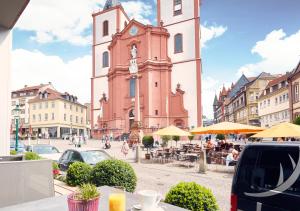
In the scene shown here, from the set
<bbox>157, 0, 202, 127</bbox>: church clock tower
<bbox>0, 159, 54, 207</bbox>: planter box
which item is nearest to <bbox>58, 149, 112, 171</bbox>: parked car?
<bbox>0, 159, 54, 207</bbox>: planter box

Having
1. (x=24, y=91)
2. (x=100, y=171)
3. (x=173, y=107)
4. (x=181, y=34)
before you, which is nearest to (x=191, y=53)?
(x=181, y=34)

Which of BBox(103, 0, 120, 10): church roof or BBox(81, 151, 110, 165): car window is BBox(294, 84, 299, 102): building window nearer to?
BBox(81, 151, 110, 165): car window

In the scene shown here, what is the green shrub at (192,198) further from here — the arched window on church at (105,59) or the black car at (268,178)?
the arched window on church at (105,59)

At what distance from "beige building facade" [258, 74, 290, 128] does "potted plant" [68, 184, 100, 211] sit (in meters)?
50.3

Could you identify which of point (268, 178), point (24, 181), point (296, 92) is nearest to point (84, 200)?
point (24, 181)

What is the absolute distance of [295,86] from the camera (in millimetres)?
41156

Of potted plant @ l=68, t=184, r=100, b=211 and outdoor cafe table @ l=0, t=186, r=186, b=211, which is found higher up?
potted plant @ l=68, t=184, r=100, b=211

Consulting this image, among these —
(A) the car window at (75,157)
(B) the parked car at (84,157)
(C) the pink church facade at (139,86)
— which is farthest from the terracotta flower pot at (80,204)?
(C) the pink church facade at (139,86)

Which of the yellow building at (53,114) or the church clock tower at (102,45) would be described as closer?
the church clock tower at (102,45)

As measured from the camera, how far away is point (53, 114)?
Result: 68.6m

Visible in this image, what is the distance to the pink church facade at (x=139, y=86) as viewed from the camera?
48.3 m

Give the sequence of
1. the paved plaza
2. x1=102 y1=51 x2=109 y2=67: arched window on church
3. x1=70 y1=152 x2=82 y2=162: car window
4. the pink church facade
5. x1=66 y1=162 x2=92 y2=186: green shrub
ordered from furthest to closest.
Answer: x1=102 y1=51 x2=109 y2=67: arched window on church
the pink church facade
x1=70 y1=152 x2=82 y2=162: car window
the paved plaza
x1=66 y1=162 x2=92 y2=186: green shrub

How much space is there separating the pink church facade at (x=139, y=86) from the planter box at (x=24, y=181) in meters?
39.7

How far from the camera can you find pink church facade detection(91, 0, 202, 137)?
1903 inches
